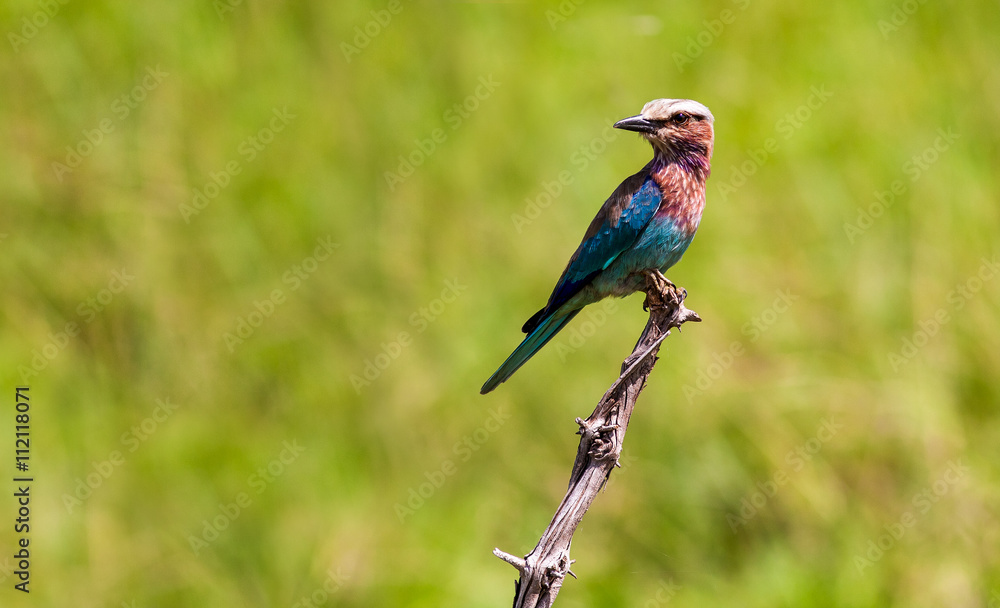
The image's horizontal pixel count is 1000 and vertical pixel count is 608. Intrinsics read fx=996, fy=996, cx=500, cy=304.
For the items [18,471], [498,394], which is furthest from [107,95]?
[498,394]

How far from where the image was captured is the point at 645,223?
470cm

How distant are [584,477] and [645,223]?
185 cm

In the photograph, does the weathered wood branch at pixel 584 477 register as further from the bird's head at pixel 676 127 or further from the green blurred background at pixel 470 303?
the green blurred background at pixel 470 303

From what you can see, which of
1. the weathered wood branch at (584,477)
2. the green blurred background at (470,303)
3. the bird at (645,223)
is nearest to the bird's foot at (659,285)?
the bird at (645,223)

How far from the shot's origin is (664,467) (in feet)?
22.9

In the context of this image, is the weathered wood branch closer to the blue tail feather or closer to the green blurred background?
the blue tail feather

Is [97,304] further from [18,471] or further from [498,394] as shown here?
[498,394]

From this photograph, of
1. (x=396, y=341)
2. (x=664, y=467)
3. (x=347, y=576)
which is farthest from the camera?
(x=396, y=341)

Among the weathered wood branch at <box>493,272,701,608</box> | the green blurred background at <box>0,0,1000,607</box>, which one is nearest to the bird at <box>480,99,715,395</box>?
the weathered wood branch at <box>493,272,701,608</box>

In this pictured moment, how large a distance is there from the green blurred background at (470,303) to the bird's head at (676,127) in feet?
8.23

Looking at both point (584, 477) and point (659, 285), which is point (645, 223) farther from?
point (584, 477)

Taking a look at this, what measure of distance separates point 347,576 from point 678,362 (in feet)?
8.93

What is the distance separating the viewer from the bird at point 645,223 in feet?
15.3

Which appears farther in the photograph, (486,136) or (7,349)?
(486,136)
